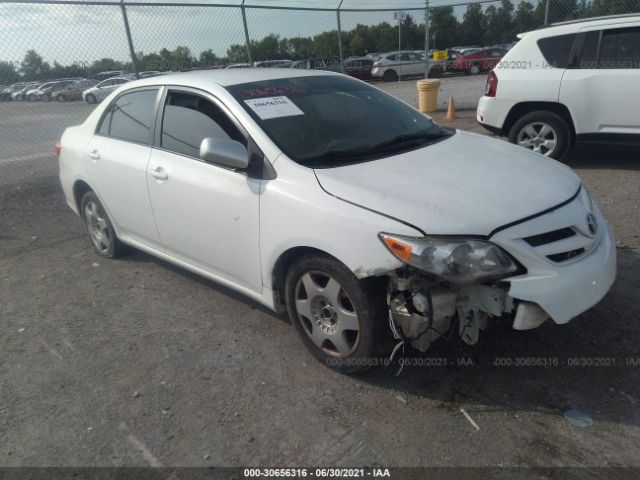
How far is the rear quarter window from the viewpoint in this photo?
21.5 ft

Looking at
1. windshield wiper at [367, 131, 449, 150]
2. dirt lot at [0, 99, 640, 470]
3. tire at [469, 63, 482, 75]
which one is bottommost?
tire at [469, 63, 482, 75]

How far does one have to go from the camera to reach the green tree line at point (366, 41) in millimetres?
8078

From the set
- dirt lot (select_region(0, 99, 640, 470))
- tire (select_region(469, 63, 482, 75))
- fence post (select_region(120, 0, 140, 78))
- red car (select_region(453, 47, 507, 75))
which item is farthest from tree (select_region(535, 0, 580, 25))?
tire (select_region(469, 63, 482, 75))

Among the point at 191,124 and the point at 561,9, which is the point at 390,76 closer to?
the point at 561,9

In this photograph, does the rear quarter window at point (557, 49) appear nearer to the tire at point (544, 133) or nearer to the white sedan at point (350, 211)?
the tire at point (544, 133)

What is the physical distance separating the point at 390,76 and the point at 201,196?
22.5 meters

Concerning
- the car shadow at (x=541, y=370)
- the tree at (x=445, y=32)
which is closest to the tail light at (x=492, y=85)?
the car shadow at (x=541, y=370)

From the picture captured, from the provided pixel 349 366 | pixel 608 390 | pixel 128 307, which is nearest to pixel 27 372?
pixel 128 307

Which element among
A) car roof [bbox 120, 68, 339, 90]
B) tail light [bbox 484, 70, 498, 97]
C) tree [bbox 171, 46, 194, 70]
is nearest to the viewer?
car roof [bbox 120, 68, 339, 90]

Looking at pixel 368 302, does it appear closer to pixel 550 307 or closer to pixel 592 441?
pixel 550 307

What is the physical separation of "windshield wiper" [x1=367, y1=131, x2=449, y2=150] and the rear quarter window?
12.4 ft

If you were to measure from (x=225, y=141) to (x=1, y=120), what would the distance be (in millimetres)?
8118

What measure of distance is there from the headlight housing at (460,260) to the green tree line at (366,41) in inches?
284

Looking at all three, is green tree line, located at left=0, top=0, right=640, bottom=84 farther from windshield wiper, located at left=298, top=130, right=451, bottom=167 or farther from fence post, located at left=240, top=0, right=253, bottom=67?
windshield wiper, located at left=298, top=130, right=451, bottom=167
